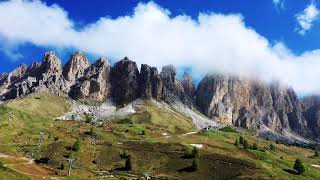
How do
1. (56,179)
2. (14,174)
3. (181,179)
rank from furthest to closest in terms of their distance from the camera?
(181,179), (56,179), (14,174)

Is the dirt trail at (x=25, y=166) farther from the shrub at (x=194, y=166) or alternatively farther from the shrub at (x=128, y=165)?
the shrub at (x=194, y=166)

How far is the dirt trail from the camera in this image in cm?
15029

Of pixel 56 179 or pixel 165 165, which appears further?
pixel 165 165

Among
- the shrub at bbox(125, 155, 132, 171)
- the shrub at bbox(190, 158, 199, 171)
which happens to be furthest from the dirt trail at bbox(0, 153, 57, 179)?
the shrub at bbox(190, 158, 199, 171)

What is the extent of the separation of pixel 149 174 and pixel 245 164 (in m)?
41.9

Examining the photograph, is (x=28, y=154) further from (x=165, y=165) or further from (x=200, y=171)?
(x=200, y=171)

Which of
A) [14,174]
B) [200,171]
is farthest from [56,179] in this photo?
[200,171]

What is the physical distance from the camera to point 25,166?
16600 cm

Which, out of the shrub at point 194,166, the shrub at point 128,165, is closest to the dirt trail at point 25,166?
the shrub at point 128,165

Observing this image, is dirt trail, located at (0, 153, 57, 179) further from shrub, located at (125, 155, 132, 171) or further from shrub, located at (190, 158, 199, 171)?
shrub, located at (190, 158, 199, 171)

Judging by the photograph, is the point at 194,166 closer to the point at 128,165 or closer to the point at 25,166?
the point at 128,165

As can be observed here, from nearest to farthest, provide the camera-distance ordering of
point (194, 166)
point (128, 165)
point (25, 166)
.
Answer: point (25, 166) < point (194, 166) < point (128, 165)

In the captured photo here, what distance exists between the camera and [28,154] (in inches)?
7648

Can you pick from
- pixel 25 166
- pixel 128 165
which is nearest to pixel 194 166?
pixel 128 165
